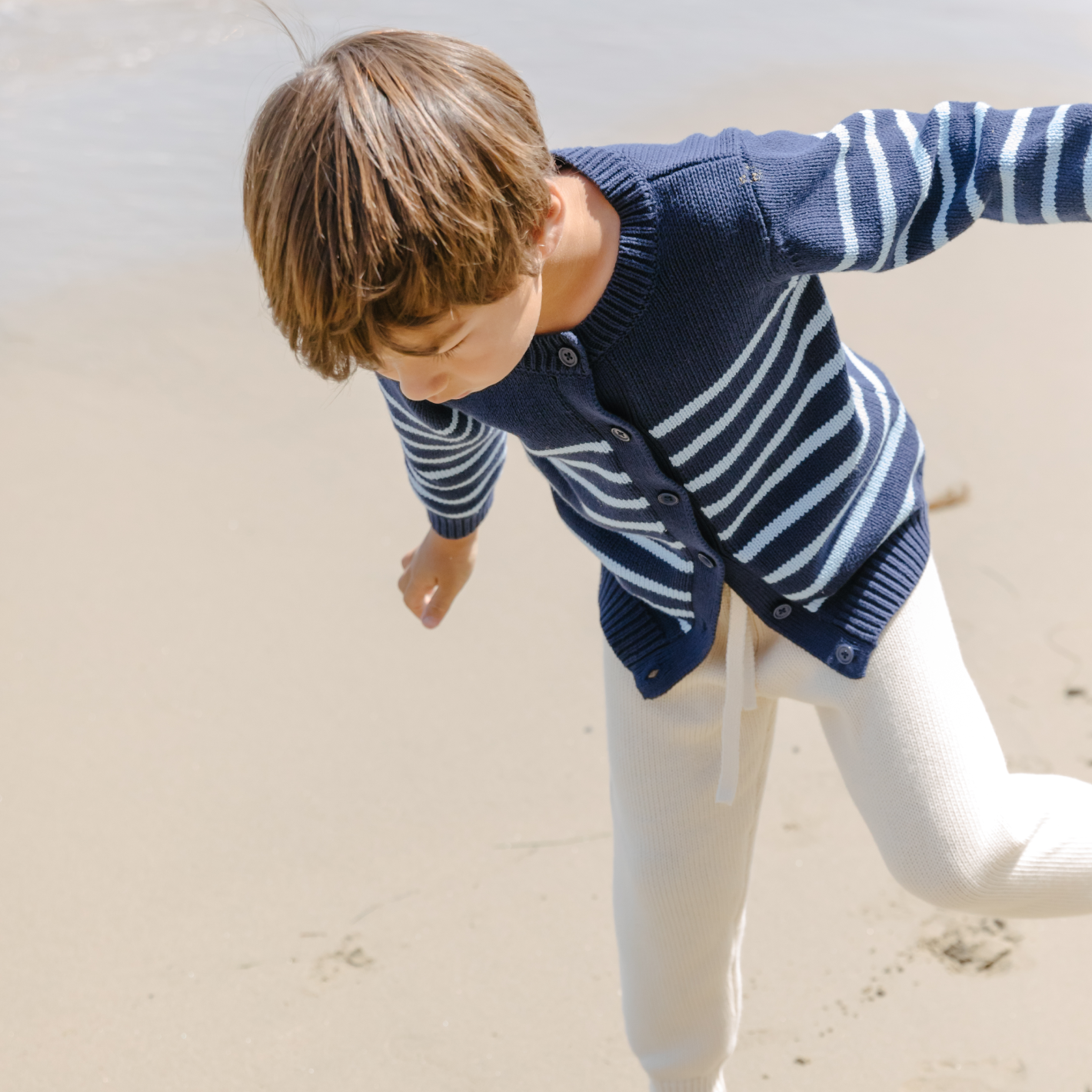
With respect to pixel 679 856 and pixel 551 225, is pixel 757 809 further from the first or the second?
pixel 551 225

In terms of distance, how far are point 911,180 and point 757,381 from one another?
0.26 m

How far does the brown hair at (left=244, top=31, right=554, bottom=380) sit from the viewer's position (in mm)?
1117

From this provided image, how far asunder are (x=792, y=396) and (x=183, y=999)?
4.34 feet

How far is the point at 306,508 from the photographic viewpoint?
2.88 metres

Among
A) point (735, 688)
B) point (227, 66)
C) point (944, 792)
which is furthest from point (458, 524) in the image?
point (227, 66)

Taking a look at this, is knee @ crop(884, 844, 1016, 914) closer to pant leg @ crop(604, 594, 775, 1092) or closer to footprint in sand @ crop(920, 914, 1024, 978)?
pant leg @ crop(604, 594, 775, 1092)

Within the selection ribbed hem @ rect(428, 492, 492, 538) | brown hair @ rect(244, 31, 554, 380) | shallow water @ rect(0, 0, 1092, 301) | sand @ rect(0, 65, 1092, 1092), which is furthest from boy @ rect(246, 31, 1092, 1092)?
shallow water @ rect(0, 0, 1092, 301)

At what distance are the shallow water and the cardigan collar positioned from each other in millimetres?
2733

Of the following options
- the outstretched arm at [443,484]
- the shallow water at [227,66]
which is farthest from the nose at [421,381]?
the shallow water at [227,66]

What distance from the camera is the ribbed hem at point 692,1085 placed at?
169 centimetres

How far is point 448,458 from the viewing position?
5.86 ft

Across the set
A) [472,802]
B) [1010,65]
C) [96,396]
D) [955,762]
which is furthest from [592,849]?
[1010,65]

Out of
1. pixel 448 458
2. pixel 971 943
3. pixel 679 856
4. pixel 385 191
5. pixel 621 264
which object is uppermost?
pixel 385 191

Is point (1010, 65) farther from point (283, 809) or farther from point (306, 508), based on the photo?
point (283, 809)
